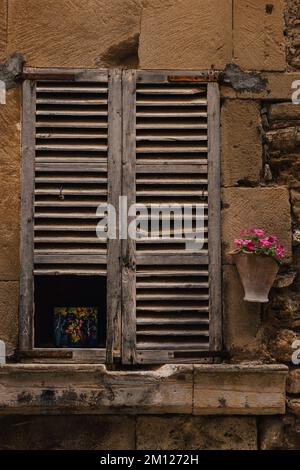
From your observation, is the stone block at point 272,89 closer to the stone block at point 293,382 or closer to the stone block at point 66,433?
the stone block at point 293,382

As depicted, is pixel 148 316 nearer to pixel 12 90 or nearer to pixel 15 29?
pixel 12 90

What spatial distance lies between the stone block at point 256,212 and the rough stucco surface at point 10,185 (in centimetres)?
138

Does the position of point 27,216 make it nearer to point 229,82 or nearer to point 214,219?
point 214,219

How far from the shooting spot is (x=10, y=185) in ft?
14.7

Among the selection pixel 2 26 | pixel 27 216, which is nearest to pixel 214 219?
pixel 27 216

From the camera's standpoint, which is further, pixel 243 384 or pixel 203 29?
pixel 203 29

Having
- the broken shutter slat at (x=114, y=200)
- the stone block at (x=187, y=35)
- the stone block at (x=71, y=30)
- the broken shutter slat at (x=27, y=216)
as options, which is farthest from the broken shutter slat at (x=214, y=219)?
A: the broken shutter slat at (x=27, y=216)

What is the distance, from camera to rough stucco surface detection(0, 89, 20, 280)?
443cm

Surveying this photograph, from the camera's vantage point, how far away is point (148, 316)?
14.4 feet

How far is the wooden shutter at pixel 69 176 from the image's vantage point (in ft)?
14.4

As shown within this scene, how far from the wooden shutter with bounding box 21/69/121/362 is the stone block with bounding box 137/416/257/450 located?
20.6 inches

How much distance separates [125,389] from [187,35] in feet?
7.81

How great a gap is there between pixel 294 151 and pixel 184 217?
866 mm
